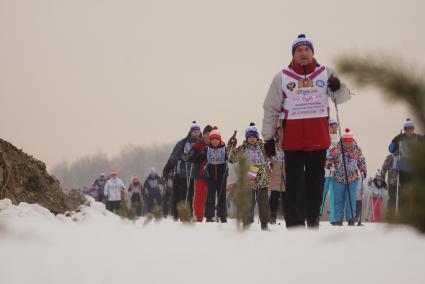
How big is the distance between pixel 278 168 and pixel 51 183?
156 inches

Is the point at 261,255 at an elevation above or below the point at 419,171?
below

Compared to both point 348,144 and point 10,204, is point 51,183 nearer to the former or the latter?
point 10,204

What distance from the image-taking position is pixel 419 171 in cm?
145

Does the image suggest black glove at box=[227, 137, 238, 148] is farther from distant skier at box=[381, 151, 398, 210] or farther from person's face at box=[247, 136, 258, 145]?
distant skier at box=[381, 151, 398, 210]

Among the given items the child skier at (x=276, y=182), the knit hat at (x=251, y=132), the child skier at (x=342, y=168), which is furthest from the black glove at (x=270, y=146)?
the child skier at (x=342, y=168)

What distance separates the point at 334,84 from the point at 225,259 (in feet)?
12.9

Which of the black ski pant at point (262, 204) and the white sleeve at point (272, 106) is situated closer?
the white sleeve at point (272, 106)

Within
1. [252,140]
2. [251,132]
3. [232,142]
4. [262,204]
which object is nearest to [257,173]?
[262,204]

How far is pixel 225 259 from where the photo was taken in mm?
1922

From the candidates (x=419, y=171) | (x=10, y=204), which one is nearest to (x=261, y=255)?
(x=419, y=171)

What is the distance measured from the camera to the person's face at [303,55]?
5.76 metres

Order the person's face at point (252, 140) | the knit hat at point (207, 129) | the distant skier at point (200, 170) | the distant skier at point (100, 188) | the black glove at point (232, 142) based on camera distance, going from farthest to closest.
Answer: the distant skier at point (100, 188), the knit hat at point (207, 129), the distant skier at point (200, 170), the black glove at point (232, 142), the person's face at point (252, 140)

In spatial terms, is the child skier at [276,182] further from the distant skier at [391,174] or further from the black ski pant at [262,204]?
the distant skier at [391,174]

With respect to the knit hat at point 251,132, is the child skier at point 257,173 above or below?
below
